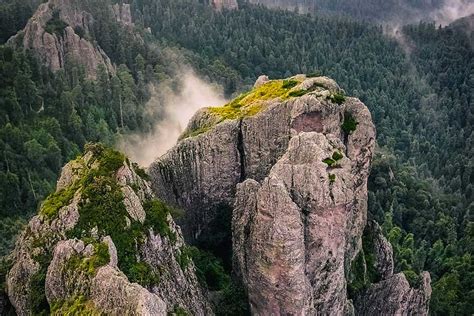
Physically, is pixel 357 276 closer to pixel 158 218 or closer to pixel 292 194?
pixel 292 194

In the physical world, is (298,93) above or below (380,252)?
above

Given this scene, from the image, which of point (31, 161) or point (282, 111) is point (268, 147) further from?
point (31, 161)

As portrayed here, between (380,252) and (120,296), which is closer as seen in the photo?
(120,296)

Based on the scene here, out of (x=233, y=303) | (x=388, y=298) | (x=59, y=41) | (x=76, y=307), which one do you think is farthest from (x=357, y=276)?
(x=59, y=41)

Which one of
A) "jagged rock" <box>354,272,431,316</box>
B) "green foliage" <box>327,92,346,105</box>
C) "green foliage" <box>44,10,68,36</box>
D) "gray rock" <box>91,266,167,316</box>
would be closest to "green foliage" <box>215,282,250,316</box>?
"gray rock" <box>91,266,167,316</box>

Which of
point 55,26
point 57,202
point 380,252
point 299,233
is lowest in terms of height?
point 55,26

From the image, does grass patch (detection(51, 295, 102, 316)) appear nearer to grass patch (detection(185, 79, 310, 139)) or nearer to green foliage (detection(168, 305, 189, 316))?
green foliage (detection(168, 305, 189, 316))

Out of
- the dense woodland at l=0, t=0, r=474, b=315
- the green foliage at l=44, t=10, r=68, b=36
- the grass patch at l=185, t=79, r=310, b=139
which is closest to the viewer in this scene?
the grass patch at l=185, t=79, r=310, b=139
